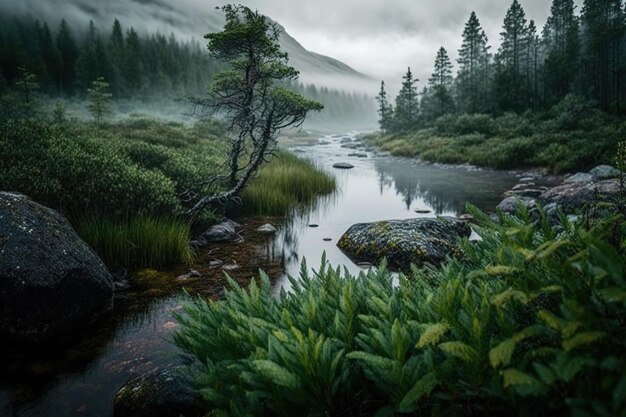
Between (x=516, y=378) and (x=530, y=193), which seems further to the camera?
(x=530, y=193)

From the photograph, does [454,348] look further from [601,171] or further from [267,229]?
[601,171]

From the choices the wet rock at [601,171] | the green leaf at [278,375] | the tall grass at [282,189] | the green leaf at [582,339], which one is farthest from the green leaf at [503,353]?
the wet rock at [601,171]

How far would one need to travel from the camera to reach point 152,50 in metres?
102

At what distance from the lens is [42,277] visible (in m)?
4.64

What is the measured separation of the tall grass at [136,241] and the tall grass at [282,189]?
472 cm

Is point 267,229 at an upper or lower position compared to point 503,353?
lower

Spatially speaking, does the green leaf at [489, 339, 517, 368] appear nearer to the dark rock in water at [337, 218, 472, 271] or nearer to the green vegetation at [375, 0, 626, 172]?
the dark rock in water at [337, 218, 472, 271]

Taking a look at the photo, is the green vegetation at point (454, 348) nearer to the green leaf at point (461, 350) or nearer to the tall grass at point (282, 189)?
the green leaf at point (461, 350)

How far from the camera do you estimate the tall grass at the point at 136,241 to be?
7.14 meters

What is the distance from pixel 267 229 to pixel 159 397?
24.7ft

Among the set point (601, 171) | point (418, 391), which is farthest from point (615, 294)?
point (601, 171)

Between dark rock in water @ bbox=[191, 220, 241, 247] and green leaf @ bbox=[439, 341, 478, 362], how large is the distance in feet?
25.9

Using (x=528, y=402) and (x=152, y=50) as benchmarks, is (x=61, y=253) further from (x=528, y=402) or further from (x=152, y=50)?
(x=152, y=50)

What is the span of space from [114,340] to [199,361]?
255cm
